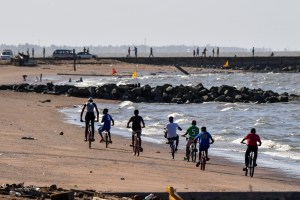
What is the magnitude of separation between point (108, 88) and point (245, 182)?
125 feet

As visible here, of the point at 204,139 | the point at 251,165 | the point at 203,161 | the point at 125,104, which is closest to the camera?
the point at 251,165

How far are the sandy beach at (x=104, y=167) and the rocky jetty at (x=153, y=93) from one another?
22999 mm

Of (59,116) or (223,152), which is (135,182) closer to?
(223,152)

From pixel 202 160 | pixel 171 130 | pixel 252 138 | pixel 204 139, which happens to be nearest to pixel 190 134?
A: pixel 171 130

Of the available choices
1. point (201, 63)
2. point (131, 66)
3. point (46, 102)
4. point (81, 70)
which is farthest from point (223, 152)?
point (201, 63)

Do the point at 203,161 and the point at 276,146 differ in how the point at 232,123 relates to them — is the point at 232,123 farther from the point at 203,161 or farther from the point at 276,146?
the point at 203,161

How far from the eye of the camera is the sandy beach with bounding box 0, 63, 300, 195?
54.5 feet

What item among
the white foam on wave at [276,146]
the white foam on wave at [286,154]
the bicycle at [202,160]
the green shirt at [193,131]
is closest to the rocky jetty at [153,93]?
the white foam on wave at [276,146]

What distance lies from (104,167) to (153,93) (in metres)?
36.8

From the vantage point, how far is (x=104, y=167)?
19.3 metres

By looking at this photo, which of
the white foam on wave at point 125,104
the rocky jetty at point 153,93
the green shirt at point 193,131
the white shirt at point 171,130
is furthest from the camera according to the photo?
the rocky jetty at point 153,93

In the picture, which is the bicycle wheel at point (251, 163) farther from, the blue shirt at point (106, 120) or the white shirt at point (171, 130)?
the blue shirt at point (106, 120)

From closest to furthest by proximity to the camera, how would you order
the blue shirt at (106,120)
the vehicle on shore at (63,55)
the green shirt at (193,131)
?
the green shirt at (193,131) < the blue shirt at (106,120) < the vehicle on shore at (63,55)

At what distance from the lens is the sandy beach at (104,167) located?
1662 centimetres
